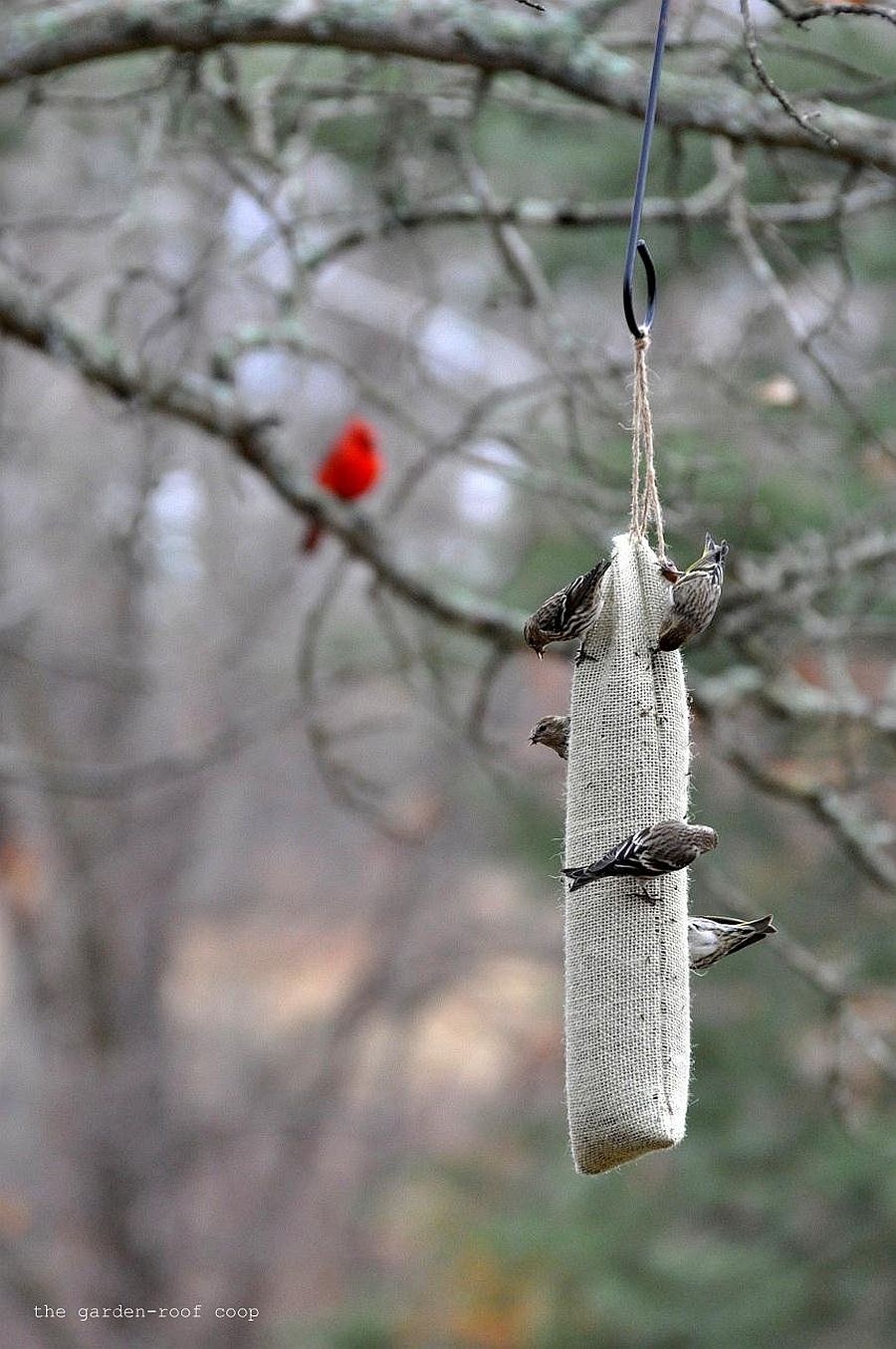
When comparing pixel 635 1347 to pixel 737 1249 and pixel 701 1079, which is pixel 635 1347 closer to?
pixel 737 1249

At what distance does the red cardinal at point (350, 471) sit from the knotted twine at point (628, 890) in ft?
6.86

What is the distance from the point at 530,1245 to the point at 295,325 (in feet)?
20.6

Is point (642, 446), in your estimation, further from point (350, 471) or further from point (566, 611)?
point (350, 471)

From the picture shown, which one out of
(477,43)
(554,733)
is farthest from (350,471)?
(554,733)

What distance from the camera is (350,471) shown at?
3.91 meters

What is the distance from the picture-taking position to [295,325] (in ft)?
11.7

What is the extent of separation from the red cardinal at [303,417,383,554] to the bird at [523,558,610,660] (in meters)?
2.17

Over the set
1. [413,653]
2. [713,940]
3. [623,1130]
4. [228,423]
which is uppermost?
[228,423]

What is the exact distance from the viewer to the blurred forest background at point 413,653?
10.9 feet

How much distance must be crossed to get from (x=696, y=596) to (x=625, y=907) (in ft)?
1.20

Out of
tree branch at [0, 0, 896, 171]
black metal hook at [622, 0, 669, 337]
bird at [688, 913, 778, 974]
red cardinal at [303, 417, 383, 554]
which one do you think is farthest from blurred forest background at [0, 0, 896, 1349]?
bird at [688, 913, 778, 974]

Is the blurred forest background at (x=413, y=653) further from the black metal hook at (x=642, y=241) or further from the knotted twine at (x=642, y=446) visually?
the knotted twine at (x=642, y=446)

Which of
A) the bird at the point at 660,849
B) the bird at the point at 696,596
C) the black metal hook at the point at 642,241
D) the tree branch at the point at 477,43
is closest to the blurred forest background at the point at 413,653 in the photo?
the tree branch at the point at 477,43

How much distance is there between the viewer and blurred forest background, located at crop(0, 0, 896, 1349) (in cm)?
331
